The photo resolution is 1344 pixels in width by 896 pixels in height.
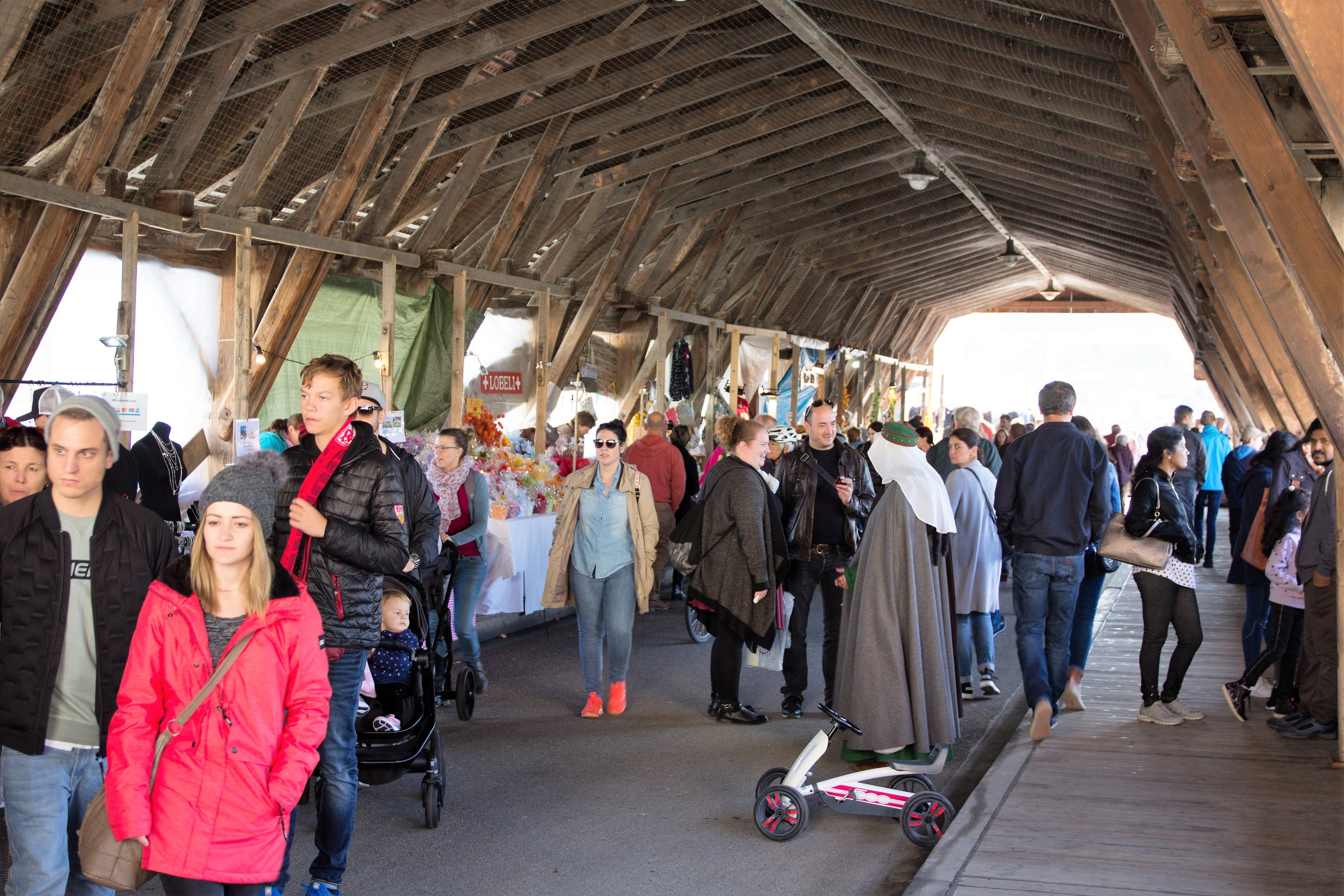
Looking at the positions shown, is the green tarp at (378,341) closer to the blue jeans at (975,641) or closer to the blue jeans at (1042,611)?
the blue jeans at (975,641)

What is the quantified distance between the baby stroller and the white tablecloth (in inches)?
118

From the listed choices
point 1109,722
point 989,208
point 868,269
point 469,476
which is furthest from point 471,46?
point 868,269

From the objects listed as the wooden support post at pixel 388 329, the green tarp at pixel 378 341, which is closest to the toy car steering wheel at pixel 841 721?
the wooden support post at pixel 388 329

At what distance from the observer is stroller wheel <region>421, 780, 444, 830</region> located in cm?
464

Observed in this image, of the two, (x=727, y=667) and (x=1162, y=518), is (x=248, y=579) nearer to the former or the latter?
(x=727, y=667)

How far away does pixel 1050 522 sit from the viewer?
18.8 feet

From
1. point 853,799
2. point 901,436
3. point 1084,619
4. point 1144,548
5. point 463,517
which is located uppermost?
point 901,436

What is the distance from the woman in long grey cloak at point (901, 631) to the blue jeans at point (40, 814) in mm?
3247

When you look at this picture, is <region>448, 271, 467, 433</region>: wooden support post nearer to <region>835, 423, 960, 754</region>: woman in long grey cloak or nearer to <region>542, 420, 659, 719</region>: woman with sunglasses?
<region>542, 420, 659, 719</region>: woman with sunglasses

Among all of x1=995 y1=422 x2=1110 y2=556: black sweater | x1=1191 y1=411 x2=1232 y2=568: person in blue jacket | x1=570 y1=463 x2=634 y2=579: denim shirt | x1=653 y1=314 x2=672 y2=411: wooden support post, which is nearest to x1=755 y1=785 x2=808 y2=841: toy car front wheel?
x1=995 y1=422 x2=1110 y2=556: black sweater

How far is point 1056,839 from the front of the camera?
416 centimetres

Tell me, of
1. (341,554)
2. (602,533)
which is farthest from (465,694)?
(341,554)

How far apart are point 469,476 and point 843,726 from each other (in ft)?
9.58

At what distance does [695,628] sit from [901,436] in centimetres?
366
